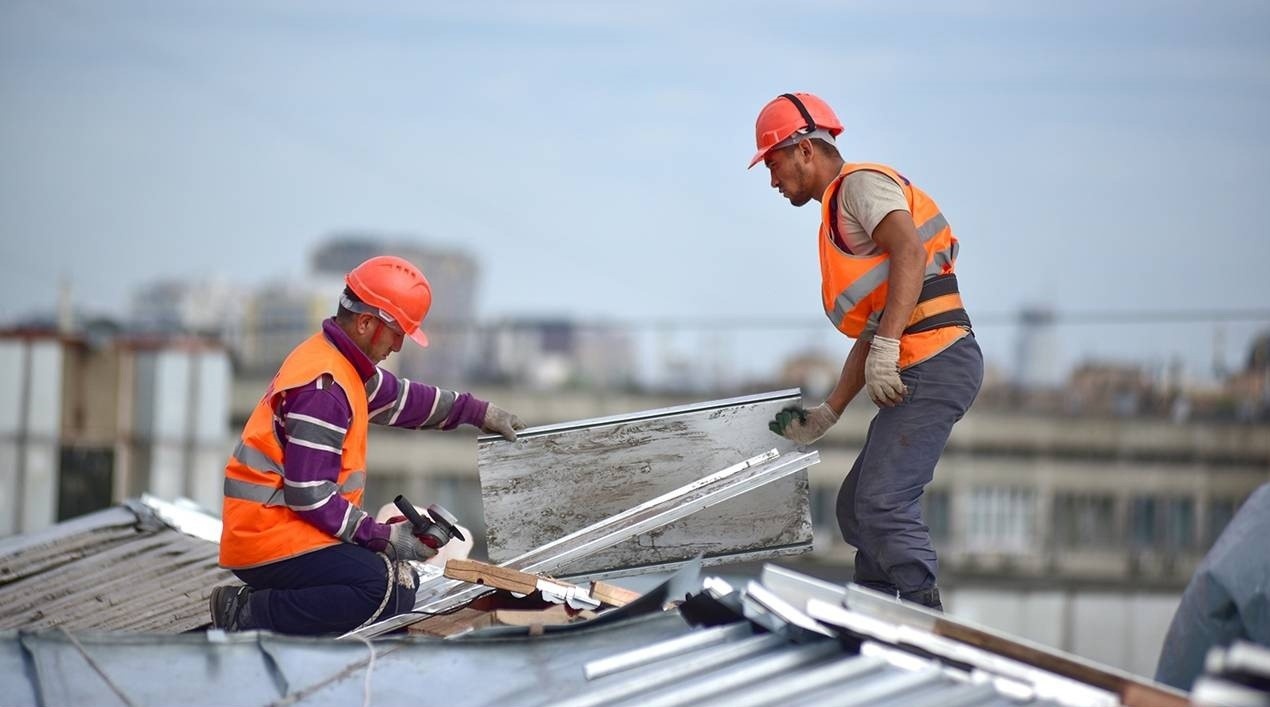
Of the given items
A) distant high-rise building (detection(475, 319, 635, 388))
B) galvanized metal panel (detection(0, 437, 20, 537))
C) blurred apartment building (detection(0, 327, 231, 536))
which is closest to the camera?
galvanized metal panel (detection(0, 437, 20, 537))

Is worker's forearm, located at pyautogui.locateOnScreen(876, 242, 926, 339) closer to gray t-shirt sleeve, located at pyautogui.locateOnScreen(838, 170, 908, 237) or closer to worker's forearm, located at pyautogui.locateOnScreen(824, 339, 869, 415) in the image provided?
gray t-shirt sleeve, located at pyautogui.locateOnScreen(838, 170, 908, 237)

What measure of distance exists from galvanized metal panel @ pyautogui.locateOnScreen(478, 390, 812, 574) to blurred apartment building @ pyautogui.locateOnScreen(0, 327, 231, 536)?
1578 cm

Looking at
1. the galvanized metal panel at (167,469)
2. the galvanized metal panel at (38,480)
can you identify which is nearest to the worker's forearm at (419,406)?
the galvanized metal panel at (38,480)

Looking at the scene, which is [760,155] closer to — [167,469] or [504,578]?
[504,578]

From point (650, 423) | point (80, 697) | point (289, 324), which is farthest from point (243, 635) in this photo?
point (289, 324)

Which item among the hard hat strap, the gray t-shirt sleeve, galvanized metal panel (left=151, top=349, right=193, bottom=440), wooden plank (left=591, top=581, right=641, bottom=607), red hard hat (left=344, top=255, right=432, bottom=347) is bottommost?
galvanized metal panel (left=151, top=349, right=193, bottom=440)

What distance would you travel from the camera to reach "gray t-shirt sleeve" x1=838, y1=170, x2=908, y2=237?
19.7 feet

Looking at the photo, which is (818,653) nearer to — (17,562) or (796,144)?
(796,144)

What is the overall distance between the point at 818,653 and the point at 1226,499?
25049 millimetres

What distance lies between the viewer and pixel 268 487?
6109 millimetres

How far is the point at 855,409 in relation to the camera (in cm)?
3189

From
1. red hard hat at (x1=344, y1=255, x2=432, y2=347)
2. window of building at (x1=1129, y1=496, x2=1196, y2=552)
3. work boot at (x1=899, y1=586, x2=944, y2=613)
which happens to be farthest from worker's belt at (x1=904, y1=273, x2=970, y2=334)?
window of building at (x1=1129, y1=496, x2=1196, y2=552)

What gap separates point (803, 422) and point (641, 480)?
0.72 m

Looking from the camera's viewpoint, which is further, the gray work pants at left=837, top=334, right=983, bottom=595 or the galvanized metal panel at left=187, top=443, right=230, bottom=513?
the galvanized metal panel at left=187, top=443, right=230, bottom=513
